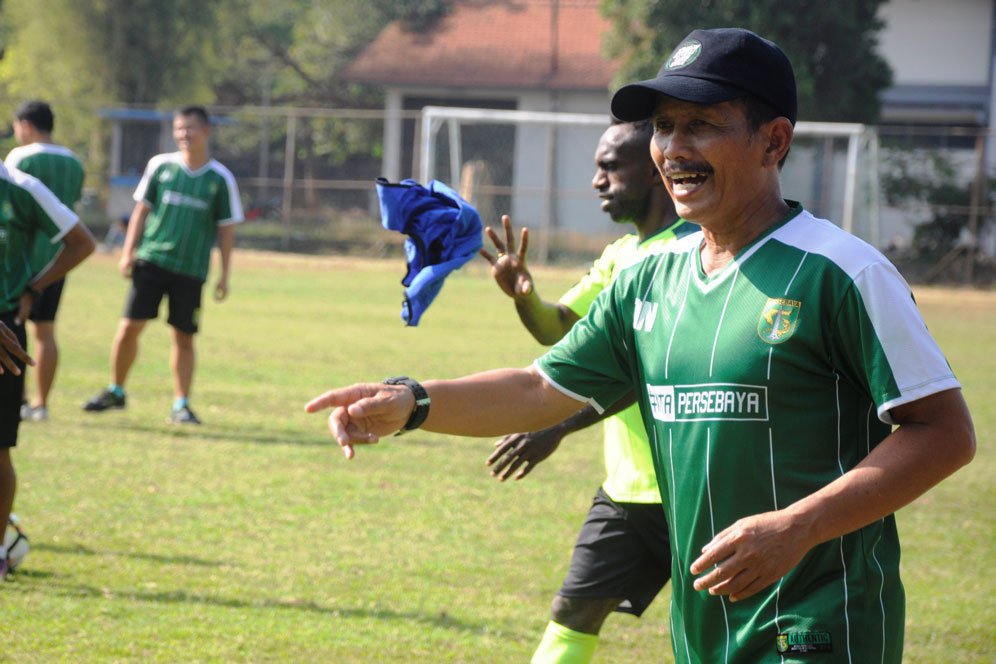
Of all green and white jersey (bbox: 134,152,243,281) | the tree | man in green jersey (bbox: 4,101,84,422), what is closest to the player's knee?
man in green jersey (bbox: 4,101,84,422)

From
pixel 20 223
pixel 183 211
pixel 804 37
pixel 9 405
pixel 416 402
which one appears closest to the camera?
pixel 416 402

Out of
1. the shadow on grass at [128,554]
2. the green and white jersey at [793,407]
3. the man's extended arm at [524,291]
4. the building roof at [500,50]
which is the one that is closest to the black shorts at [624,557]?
the man's extended arm at [524,291]

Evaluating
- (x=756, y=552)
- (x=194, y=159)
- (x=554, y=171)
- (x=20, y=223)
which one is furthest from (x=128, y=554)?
(x=554, y=171)

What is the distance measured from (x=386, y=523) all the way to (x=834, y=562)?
16.4ft

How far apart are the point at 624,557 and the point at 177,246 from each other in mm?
7159

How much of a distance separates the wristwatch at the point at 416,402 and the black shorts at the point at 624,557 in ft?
5.07

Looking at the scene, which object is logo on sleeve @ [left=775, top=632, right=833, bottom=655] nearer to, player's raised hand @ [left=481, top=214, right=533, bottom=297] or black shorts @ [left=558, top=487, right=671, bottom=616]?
black shorts @ [left=558, top=487, right=671, bottom=616]

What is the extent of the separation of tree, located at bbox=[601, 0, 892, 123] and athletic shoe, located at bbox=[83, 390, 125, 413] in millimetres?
20744

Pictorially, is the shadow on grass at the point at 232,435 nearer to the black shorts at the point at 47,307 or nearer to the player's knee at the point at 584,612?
the black shorts at the point at 47,307

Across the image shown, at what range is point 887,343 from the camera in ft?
8.42

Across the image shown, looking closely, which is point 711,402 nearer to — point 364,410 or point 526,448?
point 364,410

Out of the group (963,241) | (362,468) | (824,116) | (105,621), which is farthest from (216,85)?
(105,621)

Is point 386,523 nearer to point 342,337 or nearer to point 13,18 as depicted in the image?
point 342,337

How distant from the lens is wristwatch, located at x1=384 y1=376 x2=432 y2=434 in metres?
3.05
